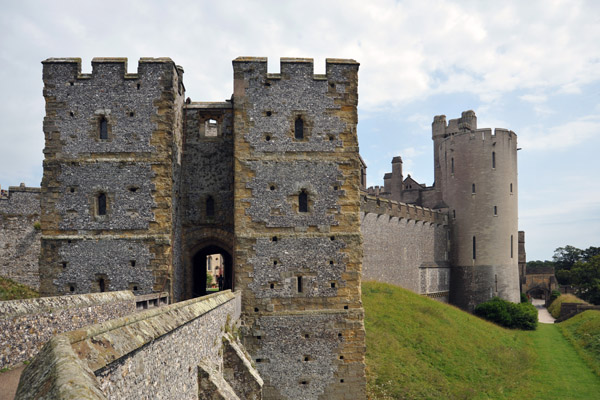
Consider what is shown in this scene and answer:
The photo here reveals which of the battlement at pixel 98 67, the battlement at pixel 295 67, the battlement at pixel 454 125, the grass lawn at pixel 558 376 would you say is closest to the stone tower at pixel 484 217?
the battlement at pixel 454 125

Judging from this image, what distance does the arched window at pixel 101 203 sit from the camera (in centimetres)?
1683

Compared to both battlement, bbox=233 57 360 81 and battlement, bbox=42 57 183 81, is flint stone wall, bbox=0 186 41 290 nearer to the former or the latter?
battlement, bbox=42 57 183 81

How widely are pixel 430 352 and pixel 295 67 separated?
51.0ft

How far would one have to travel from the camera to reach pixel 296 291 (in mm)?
16750

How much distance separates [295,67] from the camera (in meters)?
17.6

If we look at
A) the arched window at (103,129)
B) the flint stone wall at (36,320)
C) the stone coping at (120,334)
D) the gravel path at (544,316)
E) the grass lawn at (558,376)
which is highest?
the arched window at (103,129)

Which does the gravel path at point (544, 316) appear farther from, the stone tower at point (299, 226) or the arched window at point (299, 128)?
the arched window at point (299, 128)

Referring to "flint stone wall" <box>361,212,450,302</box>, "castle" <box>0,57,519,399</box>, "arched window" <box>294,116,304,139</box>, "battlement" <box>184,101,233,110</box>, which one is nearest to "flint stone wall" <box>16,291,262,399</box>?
"castle" <box>0,57,519,399</box>

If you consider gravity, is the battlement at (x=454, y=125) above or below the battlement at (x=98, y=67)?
above

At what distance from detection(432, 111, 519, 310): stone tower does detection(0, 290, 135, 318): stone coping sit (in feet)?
126

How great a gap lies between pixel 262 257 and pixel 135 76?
24.2 feet

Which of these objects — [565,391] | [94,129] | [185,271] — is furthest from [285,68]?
[565,391]

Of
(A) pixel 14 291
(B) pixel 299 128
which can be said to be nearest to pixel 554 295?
(B) pixel 299 128

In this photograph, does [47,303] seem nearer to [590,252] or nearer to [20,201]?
[20,201]
